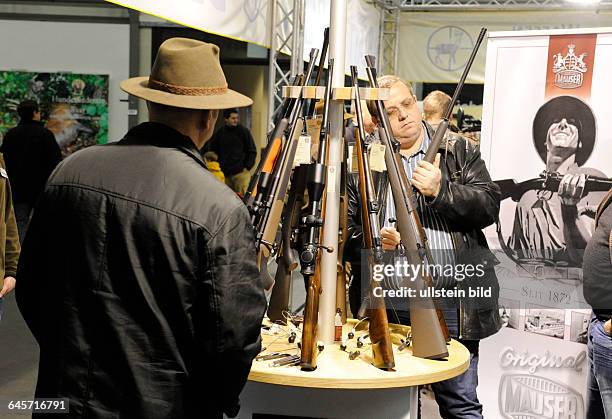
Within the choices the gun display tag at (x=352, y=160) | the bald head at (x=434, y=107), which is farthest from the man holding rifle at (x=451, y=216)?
the bald head at (x=434, y=107)

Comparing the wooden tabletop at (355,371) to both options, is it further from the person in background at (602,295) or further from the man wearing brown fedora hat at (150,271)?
the person in background at (602,295)

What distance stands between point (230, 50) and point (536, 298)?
24.0ft

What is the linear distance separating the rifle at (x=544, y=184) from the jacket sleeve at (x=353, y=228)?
4.03 ft

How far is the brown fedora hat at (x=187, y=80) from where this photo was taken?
1500mm

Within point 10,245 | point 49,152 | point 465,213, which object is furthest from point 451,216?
point 49,152

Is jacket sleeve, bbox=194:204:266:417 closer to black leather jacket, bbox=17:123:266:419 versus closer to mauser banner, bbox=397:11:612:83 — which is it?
black leather jacket, bbox=17:123:266:419

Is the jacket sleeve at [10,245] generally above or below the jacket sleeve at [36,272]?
below

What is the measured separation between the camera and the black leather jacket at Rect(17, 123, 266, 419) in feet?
4.67

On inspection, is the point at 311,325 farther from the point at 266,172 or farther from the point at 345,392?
the point at 266,172

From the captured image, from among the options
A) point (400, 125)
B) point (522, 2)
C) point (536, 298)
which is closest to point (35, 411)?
point (400, 125)

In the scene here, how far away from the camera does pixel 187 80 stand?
1515mm

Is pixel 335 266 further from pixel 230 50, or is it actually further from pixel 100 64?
pixel 230 50

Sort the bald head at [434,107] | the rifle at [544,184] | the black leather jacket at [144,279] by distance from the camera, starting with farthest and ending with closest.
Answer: the bald head at [434,107] → the rifle at [544,184] → the black leather jacket at [144,279]

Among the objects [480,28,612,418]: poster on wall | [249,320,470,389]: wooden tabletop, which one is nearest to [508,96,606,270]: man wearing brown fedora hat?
[480,28,612,418]: poster on wall
